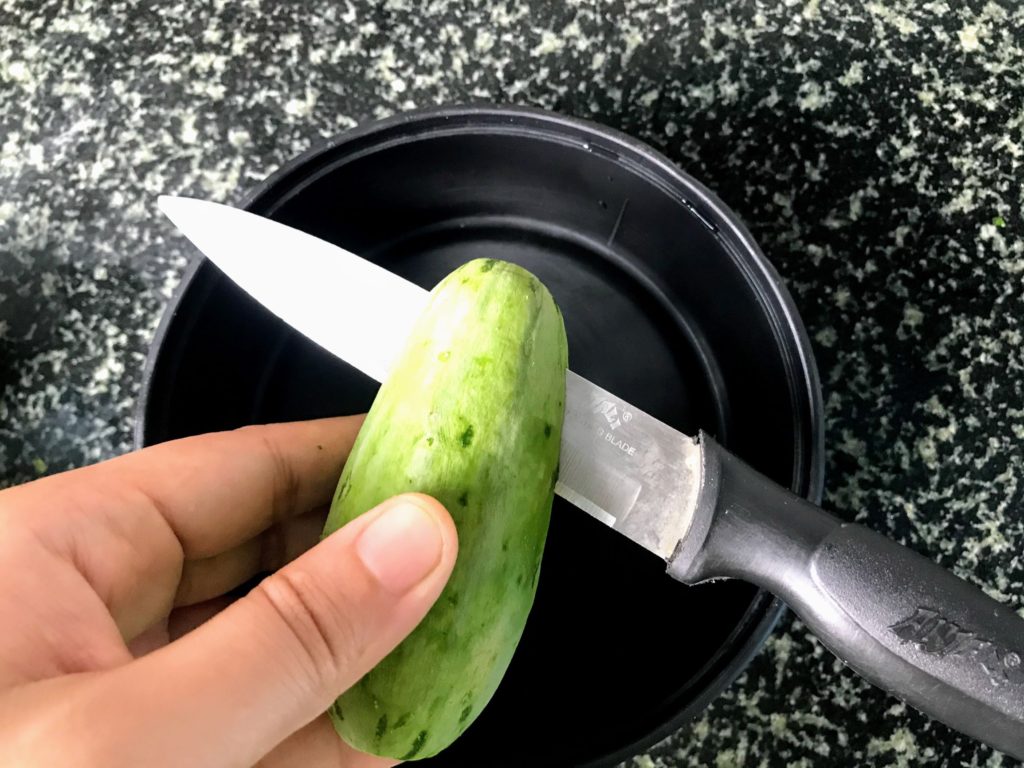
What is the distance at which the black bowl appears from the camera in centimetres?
64

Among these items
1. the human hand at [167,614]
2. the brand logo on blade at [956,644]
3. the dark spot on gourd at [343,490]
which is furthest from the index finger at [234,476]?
the brand logo on blade at [956,644]

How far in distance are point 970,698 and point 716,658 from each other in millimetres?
173

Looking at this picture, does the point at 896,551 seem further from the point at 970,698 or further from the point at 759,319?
the point at 759,319

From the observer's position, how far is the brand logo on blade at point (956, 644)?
46 cm

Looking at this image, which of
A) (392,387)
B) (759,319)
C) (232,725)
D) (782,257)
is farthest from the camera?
(782,257)

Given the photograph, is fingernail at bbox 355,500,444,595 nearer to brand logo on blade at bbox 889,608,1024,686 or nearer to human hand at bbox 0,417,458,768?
human hand at bbox 0,417,458,768

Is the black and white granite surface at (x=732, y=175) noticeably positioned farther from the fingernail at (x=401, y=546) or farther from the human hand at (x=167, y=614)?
the fingernail at (x=401, y=546)

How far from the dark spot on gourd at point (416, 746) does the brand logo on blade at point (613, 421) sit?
0.22 meters

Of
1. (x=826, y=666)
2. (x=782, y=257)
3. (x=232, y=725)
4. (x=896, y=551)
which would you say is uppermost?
(x=782, y=257)

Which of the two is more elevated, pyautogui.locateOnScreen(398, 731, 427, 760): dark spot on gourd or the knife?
the knife

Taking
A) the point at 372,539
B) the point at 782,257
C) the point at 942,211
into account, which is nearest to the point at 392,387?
the point at 372,539

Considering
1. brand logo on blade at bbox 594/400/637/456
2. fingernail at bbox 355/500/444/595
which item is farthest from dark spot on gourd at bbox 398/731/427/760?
brand logo on blade at bbox 594/400/637/456

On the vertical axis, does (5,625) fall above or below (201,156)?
below

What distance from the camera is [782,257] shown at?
790 millimetres
